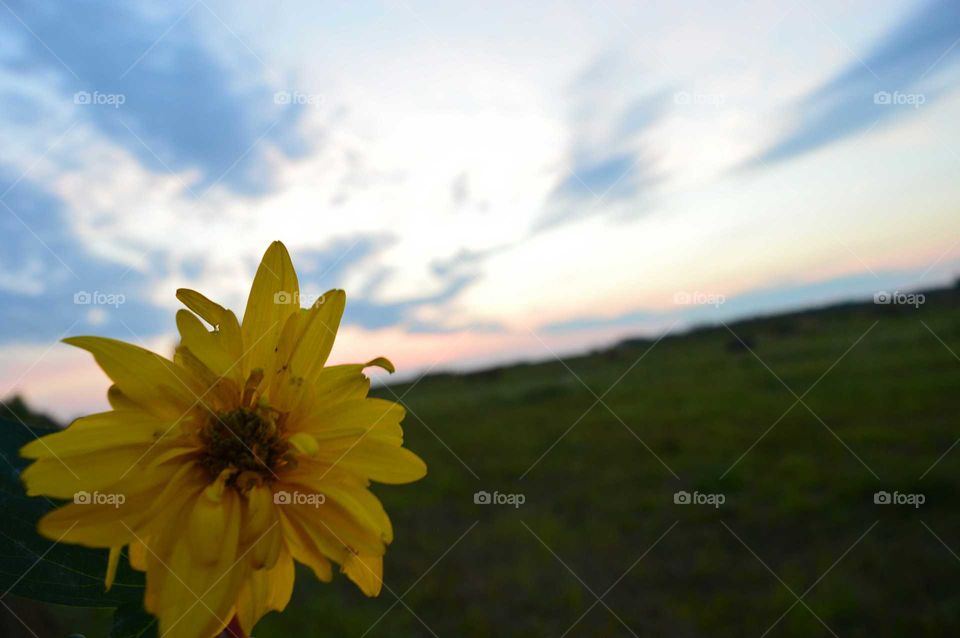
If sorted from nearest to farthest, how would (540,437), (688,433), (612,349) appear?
(688,433), (540,437), (612,349)

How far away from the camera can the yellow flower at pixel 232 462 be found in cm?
51

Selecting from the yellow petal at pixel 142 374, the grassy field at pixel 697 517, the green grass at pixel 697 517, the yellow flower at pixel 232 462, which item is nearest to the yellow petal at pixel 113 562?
the yellow flower at pixel 232 462

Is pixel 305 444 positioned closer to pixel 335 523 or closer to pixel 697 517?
pixel 335 523

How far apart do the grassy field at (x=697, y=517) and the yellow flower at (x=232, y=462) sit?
964 millimetres

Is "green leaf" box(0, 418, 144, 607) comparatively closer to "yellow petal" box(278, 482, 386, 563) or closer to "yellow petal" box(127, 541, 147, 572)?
"yellow petal" box(127, 541, 147, 572)

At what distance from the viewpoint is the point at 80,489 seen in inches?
19.8

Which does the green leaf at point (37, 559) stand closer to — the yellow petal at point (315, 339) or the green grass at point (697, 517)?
the yellow petal at point (315, 339)

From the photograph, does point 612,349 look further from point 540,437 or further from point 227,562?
point 227,562

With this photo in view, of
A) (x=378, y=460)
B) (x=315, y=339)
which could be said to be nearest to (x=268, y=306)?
(x=315, y=339)

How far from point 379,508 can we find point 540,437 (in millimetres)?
6506

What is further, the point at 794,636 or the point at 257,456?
the point at 794,636

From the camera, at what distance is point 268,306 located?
68cm

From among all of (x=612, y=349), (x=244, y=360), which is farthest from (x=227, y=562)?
(x=612, y=349)

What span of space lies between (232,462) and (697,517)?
458 cm
